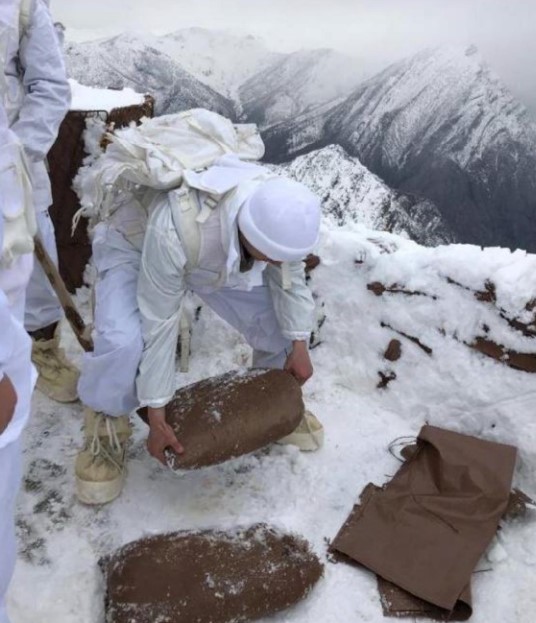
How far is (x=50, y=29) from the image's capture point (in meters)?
1.76

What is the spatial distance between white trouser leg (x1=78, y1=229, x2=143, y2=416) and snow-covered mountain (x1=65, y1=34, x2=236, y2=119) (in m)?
1.41

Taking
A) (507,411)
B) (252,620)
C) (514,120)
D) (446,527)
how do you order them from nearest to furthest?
(252,620)
(446,527)
(507,411)
(514,120)

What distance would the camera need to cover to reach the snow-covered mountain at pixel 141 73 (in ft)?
9.53

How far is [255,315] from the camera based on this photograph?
183 centimetres

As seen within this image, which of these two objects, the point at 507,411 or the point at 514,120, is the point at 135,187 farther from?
the point at 514,120

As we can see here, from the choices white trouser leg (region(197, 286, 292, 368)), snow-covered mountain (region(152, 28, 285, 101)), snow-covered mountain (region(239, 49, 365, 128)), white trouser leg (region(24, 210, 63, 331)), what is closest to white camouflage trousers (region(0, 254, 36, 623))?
white trouser leg (region(197, 286, 292, 368))

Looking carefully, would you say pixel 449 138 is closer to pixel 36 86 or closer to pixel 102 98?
pixel 102 98

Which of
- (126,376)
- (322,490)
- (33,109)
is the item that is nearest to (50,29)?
(33,109)

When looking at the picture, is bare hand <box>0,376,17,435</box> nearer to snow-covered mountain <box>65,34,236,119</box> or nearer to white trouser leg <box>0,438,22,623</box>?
white trouser leg <box>0,438,22,623</box>

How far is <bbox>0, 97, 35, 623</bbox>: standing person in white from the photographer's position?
3.03 ft

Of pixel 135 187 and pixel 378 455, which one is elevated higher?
pixel 135 187

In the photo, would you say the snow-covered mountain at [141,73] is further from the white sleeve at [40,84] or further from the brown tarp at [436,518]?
the brown tarp at [436,518]

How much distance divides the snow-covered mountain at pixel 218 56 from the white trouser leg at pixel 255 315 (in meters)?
1.42

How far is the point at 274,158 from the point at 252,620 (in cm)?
194
